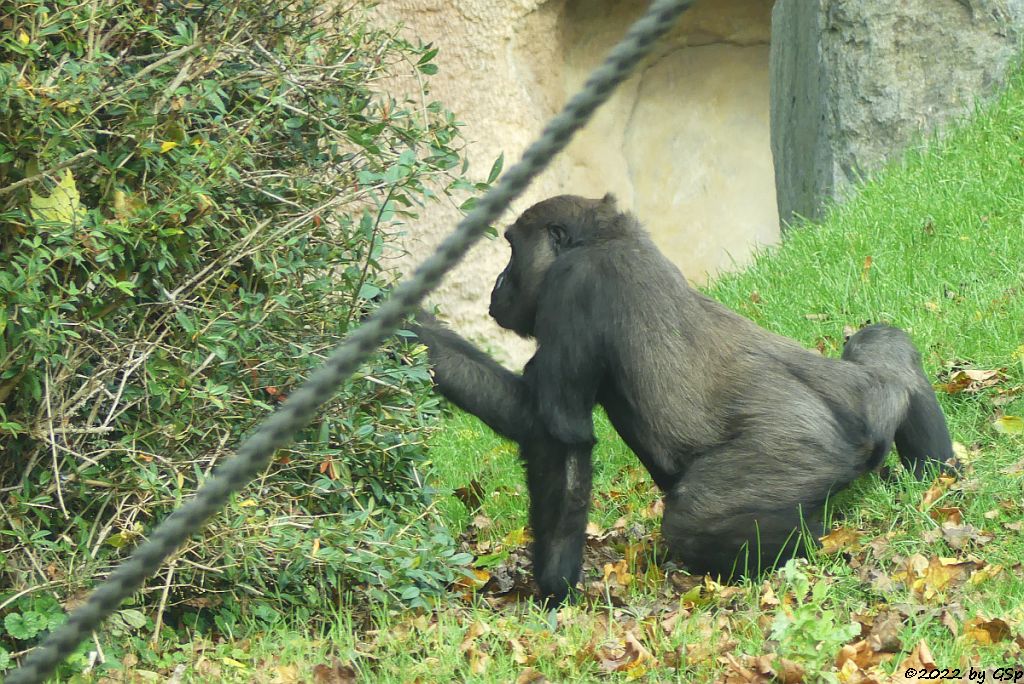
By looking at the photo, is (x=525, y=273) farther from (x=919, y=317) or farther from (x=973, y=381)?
(x=919, y=317)

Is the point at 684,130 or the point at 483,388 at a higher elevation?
the point at 684,130

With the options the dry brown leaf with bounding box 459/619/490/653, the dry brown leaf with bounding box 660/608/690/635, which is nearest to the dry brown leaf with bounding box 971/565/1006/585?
the dry brown leaf with bounding box 660/608/690/635

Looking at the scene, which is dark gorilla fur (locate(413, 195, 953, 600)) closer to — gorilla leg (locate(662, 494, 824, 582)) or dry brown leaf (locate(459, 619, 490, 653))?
gorilla leg (locate(662, 494, 824, 582))

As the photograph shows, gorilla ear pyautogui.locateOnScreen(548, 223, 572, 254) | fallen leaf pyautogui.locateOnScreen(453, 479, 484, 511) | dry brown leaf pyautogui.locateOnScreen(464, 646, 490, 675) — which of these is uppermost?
gorilla ear pyautogui.locateOnScreen(548, 223, 572, 254)

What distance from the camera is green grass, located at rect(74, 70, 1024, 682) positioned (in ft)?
11.7

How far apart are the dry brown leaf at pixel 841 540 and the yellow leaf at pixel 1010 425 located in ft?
2.90

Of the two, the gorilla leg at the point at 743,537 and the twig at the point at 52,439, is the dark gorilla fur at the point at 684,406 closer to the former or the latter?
the gorilla leg at the point at 743,537

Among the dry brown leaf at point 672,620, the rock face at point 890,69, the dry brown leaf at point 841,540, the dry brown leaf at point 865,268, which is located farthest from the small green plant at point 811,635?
the rock face at point 890,69

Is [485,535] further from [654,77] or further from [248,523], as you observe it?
[654,77]

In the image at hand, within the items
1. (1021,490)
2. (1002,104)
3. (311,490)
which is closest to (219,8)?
(311,490)

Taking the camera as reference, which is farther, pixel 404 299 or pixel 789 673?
pixel 789 673

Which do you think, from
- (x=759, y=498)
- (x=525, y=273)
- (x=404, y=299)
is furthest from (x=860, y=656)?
(x=525, y=273)

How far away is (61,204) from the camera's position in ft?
12.1

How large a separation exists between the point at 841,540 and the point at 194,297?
8.09 ft
